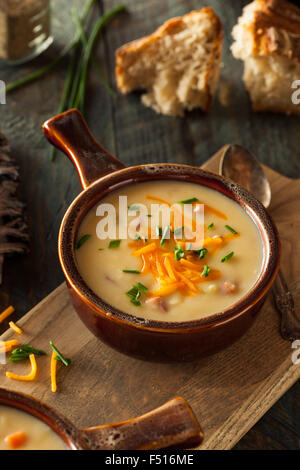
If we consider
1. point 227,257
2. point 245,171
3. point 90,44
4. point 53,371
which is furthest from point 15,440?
point 90,44

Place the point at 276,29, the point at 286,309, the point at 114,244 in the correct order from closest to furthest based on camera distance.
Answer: the point at 114,244 → the point at 286,309 → the point at 276,29

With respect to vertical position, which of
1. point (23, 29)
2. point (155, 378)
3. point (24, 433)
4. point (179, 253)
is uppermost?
point (23, 29)

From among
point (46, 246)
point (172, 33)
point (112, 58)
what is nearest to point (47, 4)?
point (112, 58)

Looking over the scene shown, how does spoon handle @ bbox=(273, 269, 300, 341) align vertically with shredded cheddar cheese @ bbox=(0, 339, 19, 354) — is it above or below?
below

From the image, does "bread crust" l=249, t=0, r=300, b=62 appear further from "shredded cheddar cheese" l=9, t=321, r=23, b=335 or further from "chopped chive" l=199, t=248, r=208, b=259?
"shredded cheddar cheese" l=9, t=321, r=23, b=335

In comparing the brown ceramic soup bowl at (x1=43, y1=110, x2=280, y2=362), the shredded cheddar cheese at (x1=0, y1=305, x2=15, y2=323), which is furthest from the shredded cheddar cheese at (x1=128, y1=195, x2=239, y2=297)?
the shredded cheddar cheese at (x1=0, y1=305, x2=15, y2=323)

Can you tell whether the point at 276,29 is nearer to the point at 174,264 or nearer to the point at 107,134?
the point at 107,134

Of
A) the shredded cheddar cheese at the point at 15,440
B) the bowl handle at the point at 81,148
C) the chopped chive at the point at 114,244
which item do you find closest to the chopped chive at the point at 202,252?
the chopped chive at the point at 114,244

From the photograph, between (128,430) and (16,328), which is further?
(16,328)
